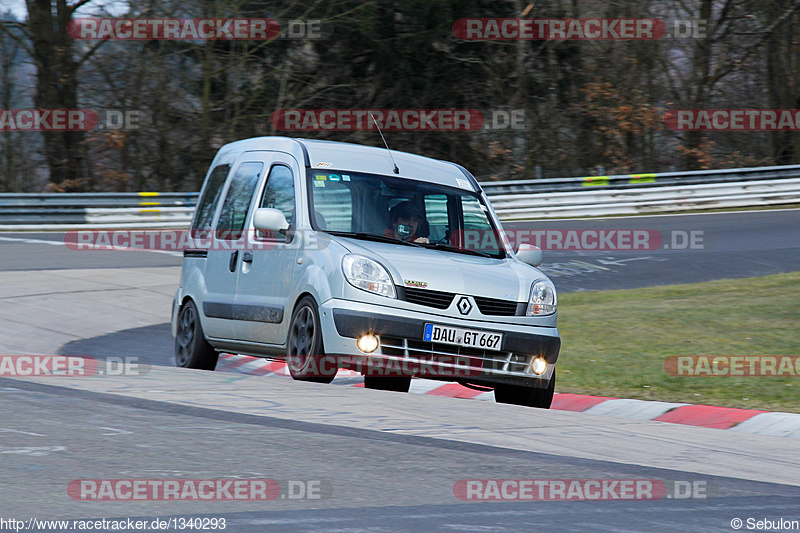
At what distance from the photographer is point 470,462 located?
4.95 meters

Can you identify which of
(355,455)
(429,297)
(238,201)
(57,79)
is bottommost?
(355,455)

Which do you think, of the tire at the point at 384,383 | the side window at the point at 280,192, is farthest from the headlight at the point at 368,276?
the tire at the point at 384,383

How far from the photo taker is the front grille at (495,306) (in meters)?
7.45

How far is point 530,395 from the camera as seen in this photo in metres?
7.97

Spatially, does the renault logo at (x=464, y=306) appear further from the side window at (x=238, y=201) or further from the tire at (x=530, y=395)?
the side window at (x=238, y=201)

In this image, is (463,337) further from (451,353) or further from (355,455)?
(355,455)

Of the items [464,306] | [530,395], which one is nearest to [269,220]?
[464,306]

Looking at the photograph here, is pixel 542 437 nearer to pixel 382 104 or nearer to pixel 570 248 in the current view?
Answer: pixel 570 248

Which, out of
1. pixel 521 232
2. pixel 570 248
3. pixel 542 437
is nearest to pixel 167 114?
pixel 521 232

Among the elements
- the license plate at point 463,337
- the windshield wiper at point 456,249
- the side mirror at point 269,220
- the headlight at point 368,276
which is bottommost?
the license plate at point 463,337

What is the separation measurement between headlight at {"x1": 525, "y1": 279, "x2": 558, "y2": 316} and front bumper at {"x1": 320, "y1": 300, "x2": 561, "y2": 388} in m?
0.17

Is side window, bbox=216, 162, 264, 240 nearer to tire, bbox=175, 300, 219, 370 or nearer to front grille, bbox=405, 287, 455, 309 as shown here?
tire, bbox=175, 300, 219, 370

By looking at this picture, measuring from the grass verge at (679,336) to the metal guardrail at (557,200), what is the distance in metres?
10.6

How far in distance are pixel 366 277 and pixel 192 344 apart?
2.75 m
